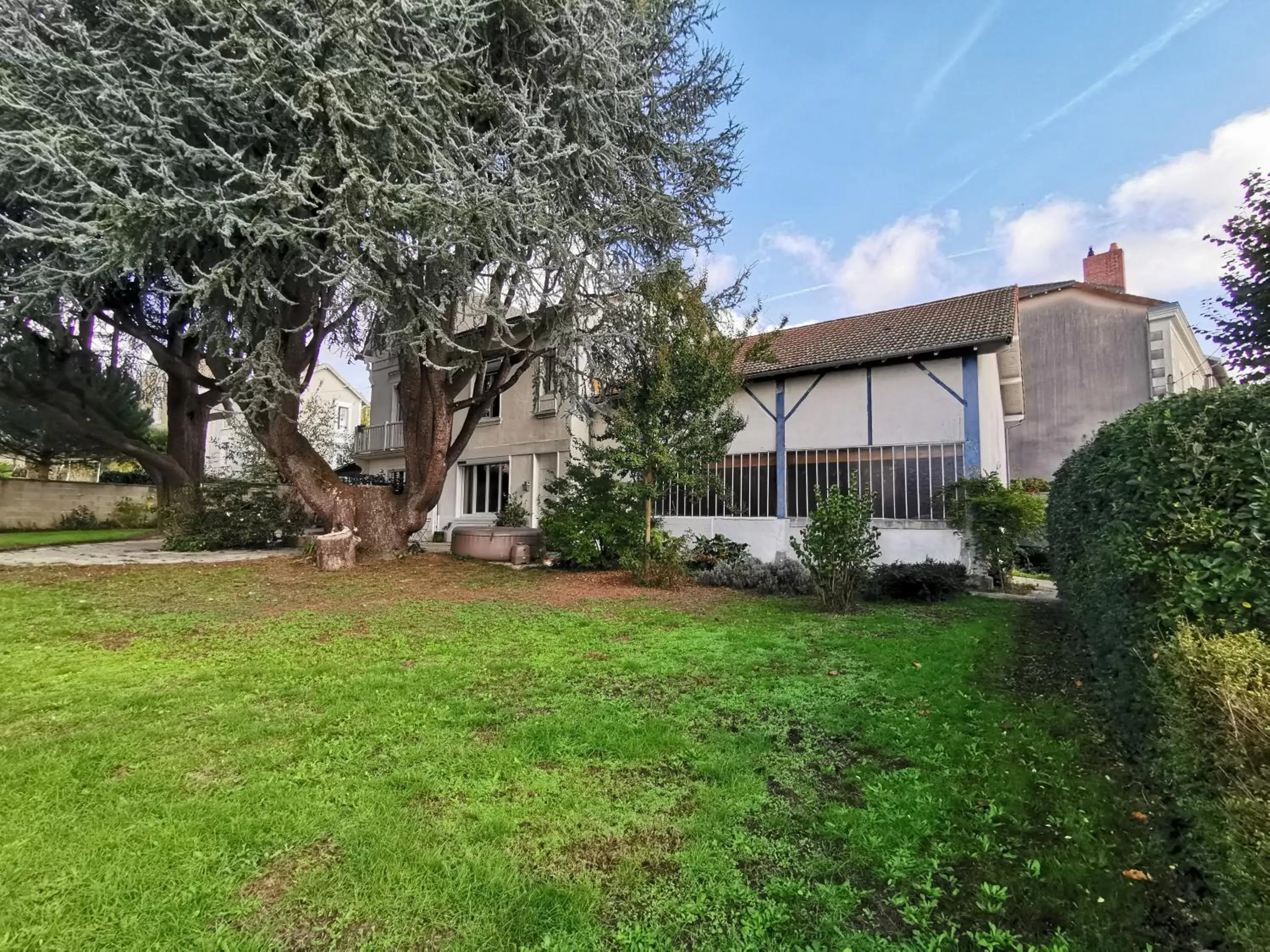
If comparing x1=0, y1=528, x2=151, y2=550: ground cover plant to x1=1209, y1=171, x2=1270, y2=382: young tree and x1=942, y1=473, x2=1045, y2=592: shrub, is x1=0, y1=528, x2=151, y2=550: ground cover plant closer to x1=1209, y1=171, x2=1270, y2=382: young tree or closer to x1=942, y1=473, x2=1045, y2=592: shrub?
x1=942, y1=473, x2=1045, y2=592: shrub

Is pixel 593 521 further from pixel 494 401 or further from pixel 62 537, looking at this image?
pixel 62 537

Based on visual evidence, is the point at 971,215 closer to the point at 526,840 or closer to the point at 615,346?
the point at 615,346

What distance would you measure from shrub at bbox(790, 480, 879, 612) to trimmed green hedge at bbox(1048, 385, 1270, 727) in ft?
12.9

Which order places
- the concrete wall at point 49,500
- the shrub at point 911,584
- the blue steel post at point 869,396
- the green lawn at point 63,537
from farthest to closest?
1. the concrete wall at point 49,500
2. the green lawn at point 63,537
3. the blue steel post at point 869,396
4. the shrub at point 911,584

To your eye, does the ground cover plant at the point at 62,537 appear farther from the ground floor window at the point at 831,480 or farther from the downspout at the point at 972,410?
the downspout at the point at 972,410

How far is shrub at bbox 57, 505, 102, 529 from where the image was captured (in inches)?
830

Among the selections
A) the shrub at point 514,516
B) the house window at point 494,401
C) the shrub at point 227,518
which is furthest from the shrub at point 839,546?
the shrub at point 227,518

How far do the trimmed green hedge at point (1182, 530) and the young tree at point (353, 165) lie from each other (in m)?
8.03

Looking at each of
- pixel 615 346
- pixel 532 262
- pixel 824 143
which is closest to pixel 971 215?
pixel 824 143

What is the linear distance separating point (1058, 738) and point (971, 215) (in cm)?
1114

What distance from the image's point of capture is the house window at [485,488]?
17406 millimetres

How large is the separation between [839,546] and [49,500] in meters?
27.0

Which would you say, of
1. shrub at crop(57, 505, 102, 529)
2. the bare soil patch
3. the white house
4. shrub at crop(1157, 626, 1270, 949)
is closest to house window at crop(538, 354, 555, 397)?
the white house

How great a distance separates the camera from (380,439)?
19.9 m
